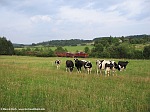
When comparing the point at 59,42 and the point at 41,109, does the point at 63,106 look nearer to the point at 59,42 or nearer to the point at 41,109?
the point at 41,109

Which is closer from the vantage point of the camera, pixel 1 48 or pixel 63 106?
pixel 63 106

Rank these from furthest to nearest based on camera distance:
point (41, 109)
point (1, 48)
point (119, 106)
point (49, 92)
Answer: point (1, 48)
point (49, 92)
point (119, 106)
point (41, 109)

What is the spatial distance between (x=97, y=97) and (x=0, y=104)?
470 cm

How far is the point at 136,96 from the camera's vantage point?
11.6 m

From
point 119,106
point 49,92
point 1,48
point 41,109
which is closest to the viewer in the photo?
point 41,109

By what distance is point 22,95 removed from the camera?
10.5 m

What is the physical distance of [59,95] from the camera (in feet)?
35.4

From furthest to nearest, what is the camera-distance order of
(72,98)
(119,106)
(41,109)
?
Result: (72,98), (119,106), (41,109)

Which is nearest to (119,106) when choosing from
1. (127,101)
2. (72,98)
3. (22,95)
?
(127,101)

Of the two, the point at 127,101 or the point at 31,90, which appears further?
the point at 31,90

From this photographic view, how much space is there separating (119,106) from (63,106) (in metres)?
2.49

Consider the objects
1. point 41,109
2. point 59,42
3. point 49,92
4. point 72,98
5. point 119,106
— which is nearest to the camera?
point 41,109

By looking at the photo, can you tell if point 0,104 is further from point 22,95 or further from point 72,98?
point 72,98

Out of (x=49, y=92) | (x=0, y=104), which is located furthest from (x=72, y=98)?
(x=0, y=104)
